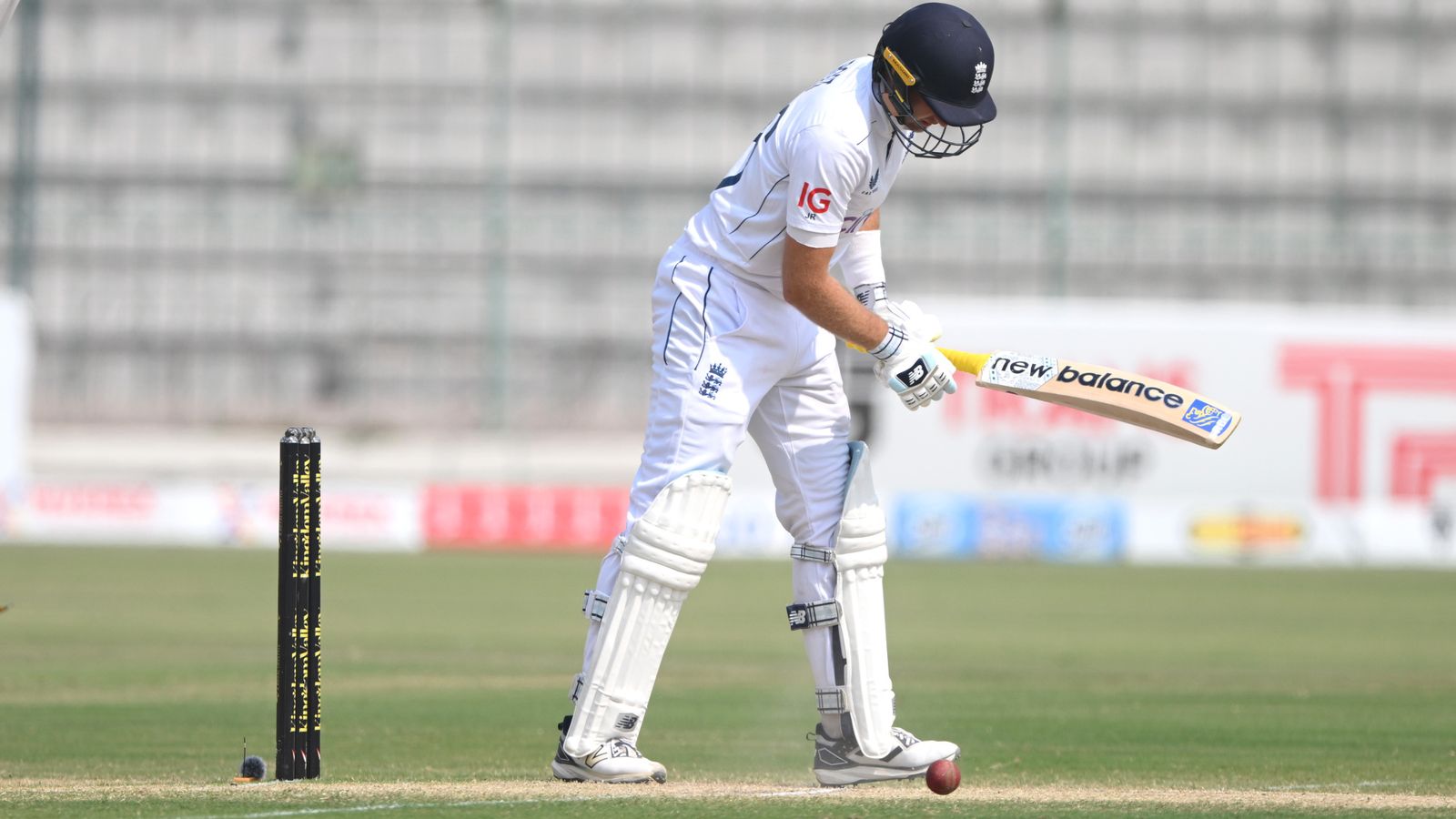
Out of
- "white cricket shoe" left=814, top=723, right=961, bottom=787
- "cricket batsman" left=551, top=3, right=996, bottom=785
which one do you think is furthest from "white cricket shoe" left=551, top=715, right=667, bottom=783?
"white cricket shoe" left=814, top=723, right=961, bottom=787

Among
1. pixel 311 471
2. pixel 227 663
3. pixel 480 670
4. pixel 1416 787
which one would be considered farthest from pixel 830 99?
pixel 227 663

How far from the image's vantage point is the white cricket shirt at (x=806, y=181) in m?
5.71

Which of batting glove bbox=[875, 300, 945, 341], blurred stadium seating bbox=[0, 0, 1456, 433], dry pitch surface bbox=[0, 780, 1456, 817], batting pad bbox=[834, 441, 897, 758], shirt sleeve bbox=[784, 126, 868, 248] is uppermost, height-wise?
blurred stadium seating bbox=[0, 0, 1456, 433]

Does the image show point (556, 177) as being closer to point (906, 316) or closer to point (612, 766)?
point (906, 316)

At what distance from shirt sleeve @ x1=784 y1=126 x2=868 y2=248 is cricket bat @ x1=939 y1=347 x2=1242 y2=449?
2.28 ft

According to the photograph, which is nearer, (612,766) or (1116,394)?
(612,766)

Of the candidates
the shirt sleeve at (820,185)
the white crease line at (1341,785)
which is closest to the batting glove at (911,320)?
the shirt sleeve at (820,185)

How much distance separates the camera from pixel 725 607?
18609 mm

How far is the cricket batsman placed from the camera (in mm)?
5809

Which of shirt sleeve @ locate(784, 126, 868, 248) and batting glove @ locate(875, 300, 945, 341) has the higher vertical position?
shirt sleeve @ locate(784, 126, 868, 248)

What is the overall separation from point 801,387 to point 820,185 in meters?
0.80

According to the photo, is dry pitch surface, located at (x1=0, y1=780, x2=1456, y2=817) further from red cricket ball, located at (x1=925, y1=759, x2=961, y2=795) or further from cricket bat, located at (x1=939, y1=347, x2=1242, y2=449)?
cricket bat, located at (x1=939, y1=347, x2=1242, y2=449)

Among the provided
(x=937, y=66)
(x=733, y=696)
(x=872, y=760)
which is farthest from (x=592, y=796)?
(x=733, y=696)

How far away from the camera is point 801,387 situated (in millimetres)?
6254
